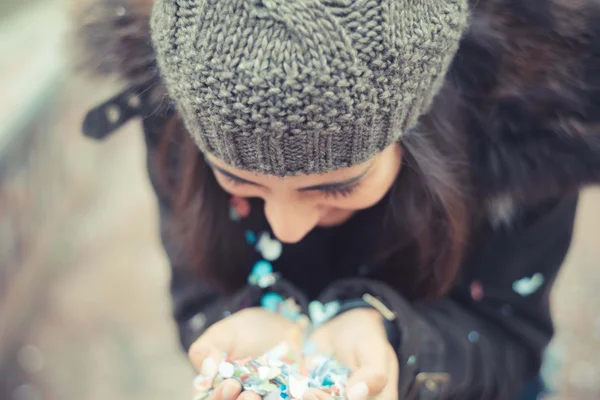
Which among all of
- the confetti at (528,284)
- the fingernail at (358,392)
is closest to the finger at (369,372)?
the fingernail at (358,392)

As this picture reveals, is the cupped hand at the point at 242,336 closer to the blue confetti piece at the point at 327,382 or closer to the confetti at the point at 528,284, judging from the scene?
the blue confetti piece at the point at 327,382

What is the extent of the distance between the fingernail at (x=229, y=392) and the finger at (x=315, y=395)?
0.07 meters

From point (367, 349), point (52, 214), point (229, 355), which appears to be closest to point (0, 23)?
point (52, 214)

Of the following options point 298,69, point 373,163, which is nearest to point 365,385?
point 373,163

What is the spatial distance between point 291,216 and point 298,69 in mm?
181

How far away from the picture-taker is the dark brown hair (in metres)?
0.62

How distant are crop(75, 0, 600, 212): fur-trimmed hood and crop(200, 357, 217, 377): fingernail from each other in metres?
0.29

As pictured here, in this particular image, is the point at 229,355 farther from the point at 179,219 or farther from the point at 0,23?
the point at 0,23

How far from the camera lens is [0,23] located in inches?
52.1

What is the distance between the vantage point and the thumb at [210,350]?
0.59 meters

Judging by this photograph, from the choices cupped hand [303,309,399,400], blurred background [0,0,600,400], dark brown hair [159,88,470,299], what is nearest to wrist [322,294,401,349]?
cupped hand [303,309,399,400]

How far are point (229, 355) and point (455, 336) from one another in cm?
30

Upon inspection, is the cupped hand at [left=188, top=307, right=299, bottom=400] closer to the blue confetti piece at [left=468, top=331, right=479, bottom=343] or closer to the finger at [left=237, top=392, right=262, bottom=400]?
the finger at [left=237, top=392, right=262, bottom=400]

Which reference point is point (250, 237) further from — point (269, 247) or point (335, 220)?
point (335, 220)
